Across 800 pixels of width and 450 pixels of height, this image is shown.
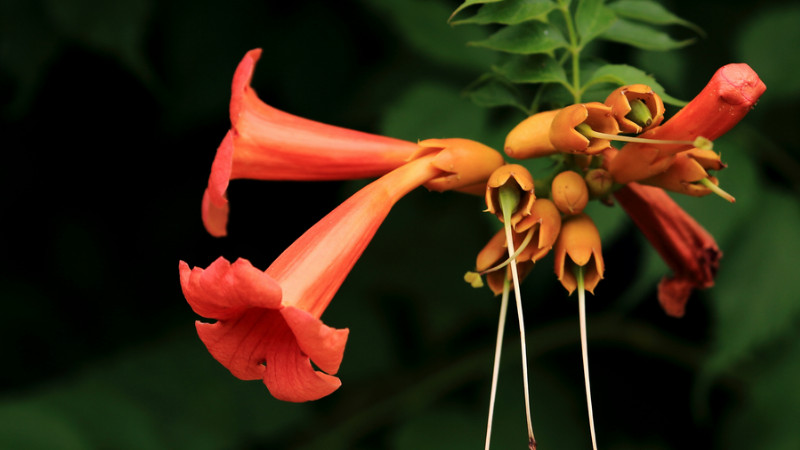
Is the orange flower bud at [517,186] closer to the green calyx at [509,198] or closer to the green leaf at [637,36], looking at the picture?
the green calyx at [509,198]

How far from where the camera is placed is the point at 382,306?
133 inches

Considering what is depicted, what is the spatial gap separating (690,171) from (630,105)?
19 centimetres

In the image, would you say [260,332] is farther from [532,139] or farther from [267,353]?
[532,139]

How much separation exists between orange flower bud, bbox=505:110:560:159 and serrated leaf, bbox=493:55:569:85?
89 millimetres

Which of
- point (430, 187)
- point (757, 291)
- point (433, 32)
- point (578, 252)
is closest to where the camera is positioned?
point (578, 252)

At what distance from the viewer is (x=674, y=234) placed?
1737mm

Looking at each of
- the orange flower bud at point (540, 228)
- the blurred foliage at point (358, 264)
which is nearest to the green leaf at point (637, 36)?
the orange flower bud at point (540, 228)

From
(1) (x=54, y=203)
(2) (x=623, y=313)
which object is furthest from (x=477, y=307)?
(1) (x=54, y=203)

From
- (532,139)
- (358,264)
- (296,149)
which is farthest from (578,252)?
(358,264)

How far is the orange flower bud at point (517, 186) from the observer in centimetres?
145

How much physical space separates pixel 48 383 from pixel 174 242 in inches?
31.0

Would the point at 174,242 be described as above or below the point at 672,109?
below

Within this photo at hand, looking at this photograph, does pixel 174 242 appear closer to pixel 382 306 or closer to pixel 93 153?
pixel 93 153

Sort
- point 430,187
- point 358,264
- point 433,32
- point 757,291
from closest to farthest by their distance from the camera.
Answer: point 430,187 → point 757,291 → point 433,32 → point 358,264
